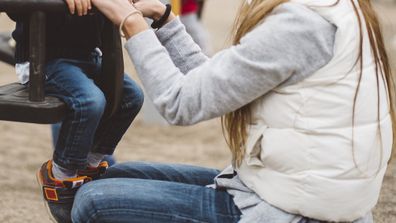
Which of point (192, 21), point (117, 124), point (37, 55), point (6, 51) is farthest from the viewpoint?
point (192, 21)

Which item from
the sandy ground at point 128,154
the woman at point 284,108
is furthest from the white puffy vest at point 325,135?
the sandy ground at point 128,154

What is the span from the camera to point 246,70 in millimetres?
1779

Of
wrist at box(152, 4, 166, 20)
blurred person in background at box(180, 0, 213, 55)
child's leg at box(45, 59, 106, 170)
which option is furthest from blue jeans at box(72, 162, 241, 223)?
blurred person in background at box(180, 0, 213, 55)

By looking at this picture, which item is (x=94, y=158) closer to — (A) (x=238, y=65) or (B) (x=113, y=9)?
(B) (x=113, y=9)

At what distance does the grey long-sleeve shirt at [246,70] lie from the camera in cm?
175

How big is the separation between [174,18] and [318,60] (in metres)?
0.51

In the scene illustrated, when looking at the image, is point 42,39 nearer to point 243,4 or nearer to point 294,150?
point 243,4

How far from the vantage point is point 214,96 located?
1.81m

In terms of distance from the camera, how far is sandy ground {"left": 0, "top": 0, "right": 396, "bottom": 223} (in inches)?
130

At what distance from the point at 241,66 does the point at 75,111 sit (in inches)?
19.3

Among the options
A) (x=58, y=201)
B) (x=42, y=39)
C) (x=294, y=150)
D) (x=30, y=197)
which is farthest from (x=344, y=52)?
(x=30, y=197)

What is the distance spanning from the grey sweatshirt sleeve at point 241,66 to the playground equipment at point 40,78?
15 centimetres

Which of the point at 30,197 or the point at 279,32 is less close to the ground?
the point at 279,32

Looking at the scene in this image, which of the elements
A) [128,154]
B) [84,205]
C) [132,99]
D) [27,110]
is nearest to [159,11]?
[132,99]
